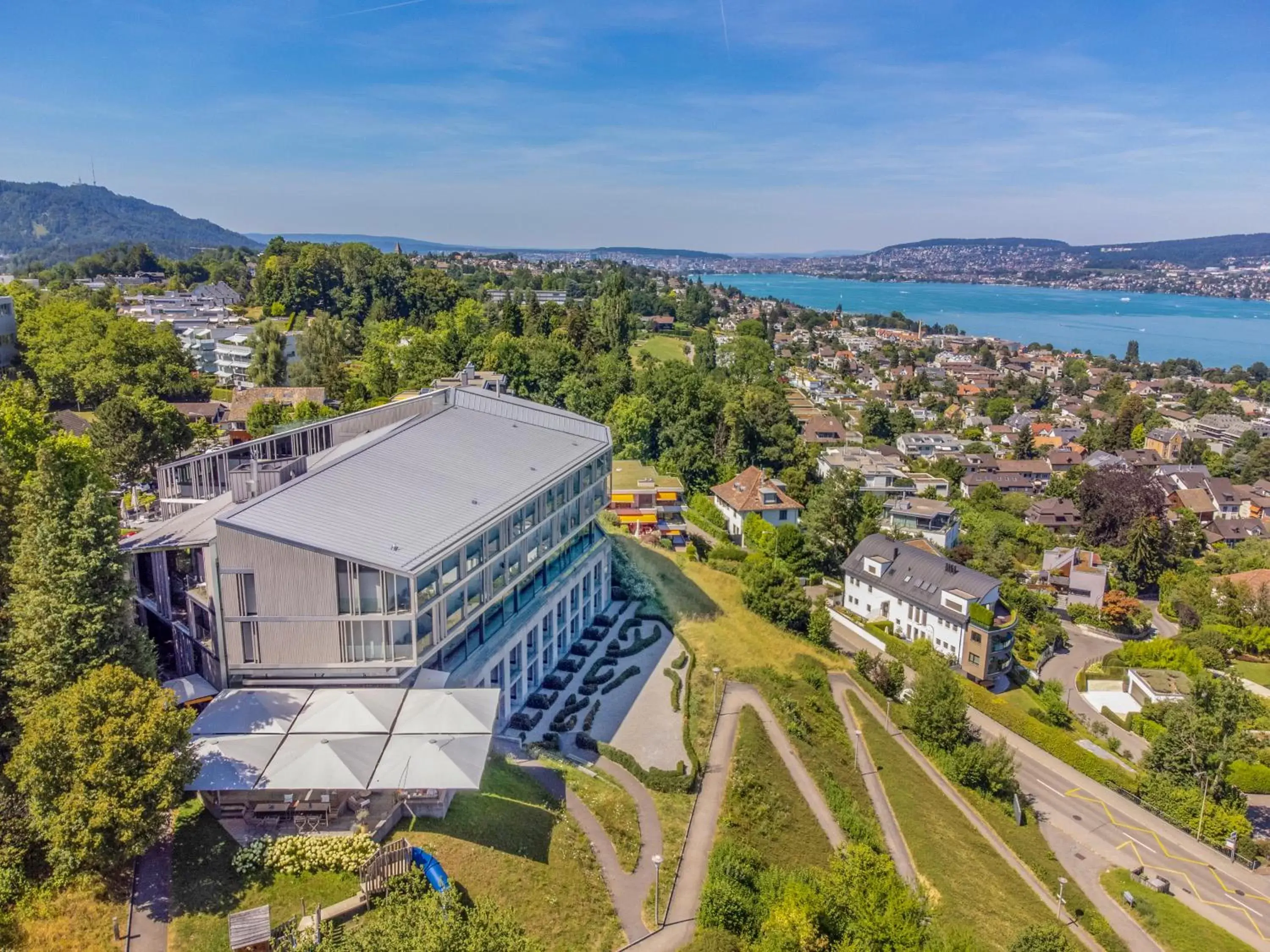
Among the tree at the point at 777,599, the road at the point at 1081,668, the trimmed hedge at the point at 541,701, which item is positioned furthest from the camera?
the road at the point at 1081,668

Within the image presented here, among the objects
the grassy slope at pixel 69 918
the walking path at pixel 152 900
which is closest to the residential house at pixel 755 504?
the walking path at pixel 152 900

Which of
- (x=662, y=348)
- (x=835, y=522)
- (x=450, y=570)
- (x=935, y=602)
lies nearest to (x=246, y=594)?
(x=450, y=570)

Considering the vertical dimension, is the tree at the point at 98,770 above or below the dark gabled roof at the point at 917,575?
above

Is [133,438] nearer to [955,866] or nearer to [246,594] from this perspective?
[246,594]

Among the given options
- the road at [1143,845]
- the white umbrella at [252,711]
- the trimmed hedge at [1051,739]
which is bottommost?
the road at [1143,845]

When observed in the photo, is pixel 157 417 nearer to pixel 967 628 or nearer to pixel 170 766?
pixel 170 766

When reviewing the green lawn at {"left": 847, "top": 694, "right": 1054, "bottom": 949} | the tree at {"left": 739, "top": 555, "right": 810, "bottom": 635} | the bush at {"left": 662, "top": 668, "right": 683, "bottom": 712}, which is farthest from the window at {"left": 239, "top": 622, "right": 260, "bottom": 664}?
the tree at {"left": 739, "top": 555, "right": 810, "bottom": 635}

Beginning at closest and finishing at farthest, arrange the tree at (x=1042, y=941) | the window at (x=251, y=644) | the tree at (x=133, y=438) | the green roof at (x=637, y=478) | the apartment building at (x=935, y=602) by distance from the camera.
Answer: the tree at (x=1042, y=941)
the window at (x=251, y=644)
the tree at (x=133, y=438)
the apartment building at (x=935, y=602)
the green roof at (x=637, y=478)

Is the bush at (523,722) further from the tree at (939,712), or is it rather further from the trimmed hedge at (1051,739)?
the trimmed hedge at (1051,739)
